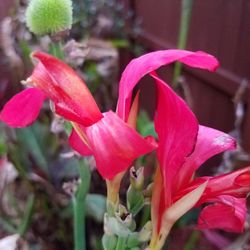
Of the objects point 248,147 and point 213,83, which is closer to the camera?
point 248,147

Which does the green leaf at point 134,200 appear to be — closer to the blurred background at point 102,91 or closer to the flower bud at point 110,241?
the flower bud at point 110,241

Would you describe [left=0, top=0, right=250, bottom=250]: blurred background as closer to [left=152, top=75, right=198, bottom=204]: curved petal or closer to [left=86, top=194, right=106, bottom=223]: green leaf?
[left=86, top=194, right=106, bottom=223]: green leaf

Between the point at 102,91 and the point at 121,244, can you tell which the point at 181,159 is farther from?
the point at 102,91

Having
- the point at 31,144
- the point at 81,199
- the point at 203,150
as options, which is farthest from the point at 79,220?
the point at 31,144

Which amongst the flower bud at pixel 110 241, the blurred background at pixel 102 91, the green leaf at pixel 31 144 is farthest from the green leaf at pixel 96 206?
the flower bud at pixel 110 241

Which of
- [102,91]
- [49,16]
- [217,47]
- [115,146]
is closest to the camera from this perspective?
[115,146]

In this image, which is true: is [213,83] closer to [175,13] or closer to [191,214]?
[175,13]

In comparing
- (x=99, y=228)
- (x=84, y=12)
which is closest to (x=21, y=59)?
(x=84, y=12)
